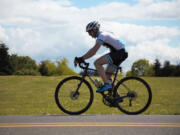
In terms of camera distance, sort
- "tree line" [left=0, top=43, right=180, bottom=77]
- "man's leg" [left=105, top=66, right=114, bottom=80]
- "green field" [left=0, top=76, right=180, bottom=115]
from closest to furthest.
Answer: "man's leg" [left=105, top=66, right=114, bottom=80]
"green field" [left=0, top=76, right=180, bottom=115]
"tree line" [left=0, top=43, right=180, bottom=77]

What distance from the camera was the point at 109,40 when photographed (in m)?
7.43

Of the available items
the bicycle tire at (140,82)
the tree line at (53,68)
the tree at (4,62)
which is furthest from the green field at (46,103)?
the tree line at (53,68)

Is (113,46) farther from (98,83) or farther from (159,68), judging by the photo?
(159,68)

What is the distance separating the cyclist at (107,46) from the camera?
742 centimetres

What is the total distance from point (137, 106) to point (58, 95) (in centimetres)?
212

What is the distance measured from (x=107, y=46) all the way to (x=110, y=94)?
123cm

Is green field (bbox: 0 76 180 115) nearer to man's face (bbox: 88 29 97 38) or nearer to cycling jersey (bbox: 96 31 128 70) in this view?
cycling jersey (bbox: 96 31 128 70)

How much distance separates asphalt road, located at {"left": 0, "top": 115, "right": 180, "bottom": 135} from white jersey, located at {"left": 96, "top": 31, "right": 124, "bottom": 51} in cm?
177

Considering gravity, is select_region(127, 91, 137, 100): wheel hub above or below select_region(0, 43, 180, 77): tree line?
below

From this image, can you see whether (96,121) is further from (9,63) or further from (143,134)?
(9,63)

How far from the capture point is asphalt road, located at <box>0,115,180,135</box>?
544 cm

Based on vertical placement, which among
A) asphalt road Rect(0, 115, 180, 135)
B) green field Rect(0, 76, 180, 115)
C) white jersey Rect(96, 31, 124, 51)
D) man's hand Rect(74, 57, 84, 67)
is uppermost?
white jersey Rect(96, 31, 124, 51)

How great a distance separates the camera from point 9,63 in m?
82.2

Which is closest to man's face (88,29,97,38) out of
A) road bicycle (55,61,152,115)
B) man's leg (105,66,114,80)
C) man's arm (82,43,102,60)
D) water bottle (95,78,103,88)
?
man's arm (82,43,102,60)
